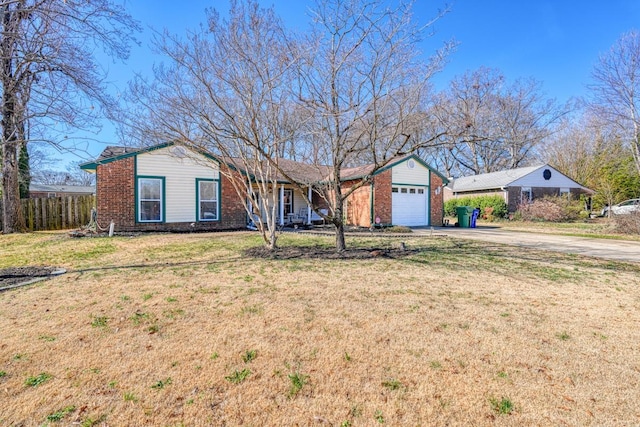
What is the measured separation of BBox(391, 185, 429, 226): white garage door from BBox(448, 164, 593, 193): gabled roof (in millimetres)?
9049

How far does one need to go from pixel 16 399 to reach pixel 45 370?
0.38 meters

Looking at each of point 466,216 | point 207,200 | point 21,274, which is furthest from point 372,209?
point 21,274

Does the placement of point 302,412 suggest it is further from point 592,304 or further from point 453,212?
point 453,212

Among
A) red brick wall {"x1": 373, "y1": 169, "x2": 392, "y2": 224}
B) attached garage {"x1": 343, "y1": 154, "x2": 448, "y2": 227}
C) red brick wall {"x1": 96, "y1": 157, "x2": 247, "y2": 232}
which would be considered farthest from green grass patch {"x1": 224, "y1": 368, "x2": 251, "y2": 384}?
red brick wall {"x1": 373, "y1": 169, "x2": 392, "y2": 224}

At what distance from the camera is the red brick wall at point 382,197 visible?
16.3 m

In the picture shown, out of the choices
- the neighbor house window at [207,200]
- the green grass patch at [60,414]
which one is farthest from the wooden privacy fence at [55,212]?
the green grass patch at [60,414]

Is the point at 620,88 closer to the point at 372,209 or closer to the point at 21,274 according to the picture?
the point at 372,209

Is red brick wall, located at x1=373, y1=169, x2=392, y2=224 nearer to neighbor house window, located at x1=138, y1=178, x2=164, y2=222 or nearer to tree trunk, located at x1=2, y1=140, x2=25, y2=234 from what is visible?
neighbor house window, located at x1=138, y1=178, x2=164, y2=222

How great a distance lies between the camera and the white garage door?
17094mm

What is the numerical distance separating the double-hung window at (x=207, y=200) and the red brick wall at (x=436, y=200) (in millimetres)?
11344

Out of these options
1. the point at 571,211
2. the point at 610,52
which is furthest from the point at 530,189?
the point at 610,52

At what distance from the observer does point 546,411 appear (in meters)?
2.16

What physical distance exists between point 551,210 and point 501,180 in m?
4.74

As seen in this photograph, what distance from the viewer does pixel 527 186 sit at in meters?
23.5
